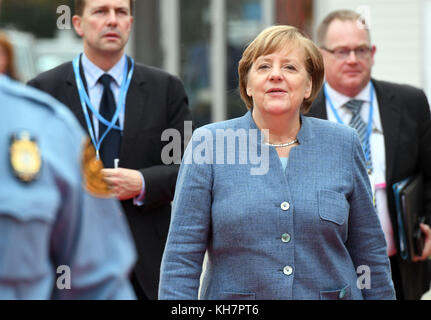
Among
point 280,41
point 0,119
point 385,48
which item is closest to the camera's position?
point 0,119

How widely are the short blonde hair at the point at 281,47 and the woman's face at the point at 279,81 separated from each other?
2 centimetres

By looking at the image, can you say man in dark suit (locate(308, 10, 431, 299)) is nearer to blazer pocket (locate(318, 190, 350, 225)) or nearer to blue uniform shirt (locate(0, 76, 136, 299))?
blazer pocket (locate(318, 190, 350, 225))

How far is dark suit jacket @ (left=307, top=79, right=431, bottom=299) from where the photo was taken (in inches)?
185

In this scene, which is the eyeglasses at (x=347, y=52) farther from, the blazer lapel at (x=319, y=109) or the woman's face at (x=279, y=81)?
the woman's face at (x=279, y=81)

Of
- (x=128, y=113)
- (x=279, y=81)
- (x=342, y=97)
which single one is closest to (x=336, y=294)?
(x=279, y=81)

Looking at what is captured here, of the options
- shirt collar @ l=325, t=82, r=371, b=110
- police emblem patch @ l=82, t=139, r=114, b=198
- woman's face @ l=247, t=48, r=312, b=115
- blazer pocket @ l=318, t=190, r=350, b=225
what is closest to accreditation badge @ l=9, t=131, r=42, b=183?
police emblem patch @ l=82, t=139, r=114, b=198

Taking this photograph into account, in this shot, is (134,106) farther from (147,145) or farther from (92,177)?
(92,177)

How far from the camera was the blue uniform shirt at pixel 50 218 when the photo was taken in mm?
1716

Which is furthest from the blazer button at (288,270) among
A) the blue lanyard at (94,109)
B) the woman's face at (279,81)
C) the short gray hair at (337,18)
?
the short gray hair at (337,18)

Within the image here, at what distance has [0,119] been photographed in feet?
5.70

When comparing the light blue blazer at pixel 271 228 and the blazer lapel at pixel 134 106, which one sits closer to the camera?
the light blue blazer at pixel 271 228

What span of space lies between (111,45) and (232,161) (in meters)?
1.48
